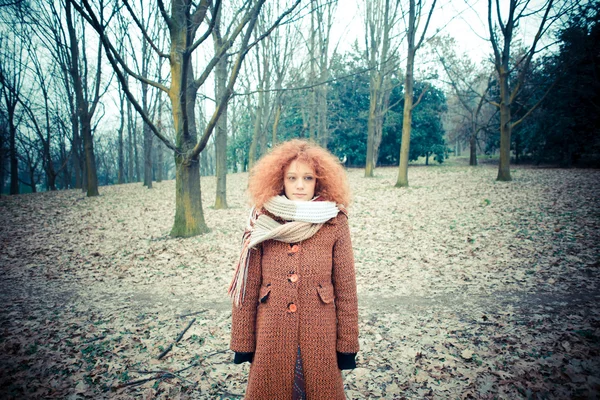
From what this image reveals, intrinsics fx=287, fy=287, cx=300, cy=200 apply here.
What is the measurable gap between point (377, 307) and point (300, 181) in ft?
10.2

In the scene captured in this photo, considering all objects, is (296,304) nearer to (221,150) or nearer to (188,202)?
(188,202)

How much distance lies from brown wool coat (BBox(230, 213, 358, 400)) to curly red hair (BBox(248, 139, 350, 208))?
1.19 ft

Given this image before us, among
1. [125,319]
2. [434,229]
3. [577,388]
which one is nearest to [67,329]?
[125,319]

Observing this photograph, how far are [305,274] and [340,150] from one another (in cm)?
2745

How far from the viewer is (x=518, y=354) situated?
3.15 m

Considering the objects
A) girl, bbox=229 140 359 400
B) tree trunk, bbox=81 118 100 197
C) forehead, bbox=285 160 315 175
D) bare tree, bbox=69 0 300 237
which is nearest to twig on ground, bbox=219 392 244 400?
girl, bbox=229 140 359 400

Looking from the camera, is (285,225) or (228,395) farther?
(228,395)

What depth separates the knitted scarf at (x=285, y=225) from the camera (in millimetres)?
1831

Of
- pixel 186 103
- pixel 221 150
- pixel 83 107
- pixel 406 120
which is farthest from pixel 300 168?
pixel 83 107

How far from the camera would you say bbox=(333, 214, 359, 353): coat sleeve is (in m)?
1.84

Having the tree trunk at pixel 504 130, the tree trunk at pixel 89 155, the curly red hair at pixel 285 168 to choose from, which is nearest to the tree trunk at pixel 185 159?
the curly red hair at pixel 285 168

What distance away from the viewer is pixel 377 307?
14.1ft

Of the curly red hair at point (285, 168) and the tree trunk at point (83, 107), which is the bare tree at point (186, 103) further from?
the tree trunk at point (83, 107)

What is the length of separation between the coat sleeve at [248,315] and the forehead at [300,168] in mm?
617
